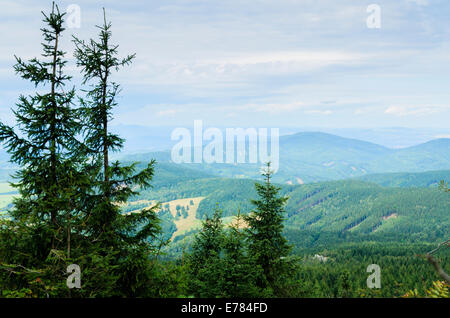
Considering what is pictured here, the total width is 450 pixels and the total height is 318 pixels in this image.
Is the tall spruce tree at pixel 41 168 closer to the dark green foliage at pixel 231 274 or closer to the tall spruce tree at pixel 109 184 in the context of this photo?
the tall spruce tree at pixel 109 184

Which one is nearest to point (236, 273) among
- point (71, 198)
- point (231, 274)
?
point (231, 274)

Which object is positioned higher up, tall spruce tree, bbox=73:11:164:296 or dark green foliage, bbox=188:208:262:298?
tall spruce tree, bbox=73:11:164:296

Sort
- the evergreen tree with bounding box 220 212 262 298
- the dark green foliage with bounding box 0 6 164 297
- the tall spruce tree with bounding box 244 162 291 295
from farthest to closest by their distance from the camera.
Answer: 1. the tall spruce tree with bounding box 244 162 291 295
2. the evergreen tree with bounding box 220 212 262 298
3. the dark green foliage with bounding box 0 6 164 297

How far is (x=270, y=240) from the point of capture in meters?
18.5

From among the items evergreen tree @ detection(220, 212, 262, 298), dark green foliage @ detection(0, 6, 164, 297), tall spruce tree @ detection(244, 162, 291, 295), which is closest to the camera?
dark green foliage @ detection(0, 6, 164, 297)

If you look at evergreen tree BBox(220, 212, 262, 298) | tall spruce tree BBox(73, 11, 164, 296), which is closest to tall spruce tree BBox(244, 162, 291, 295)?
evergreen tree BBox(220, 212, 262, 298)

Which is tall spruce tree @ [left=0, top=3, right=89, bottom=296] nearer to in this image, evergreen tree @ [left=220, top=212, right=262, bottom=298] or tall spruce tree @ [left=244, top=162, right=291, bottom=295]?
evergreen tree @ [left=220, top=212, right=262, bottom=298]

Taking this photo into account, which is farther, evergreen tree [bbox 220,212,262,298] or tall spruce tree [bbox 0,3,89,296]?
evergreen tree [bbox 220,212,262,298]

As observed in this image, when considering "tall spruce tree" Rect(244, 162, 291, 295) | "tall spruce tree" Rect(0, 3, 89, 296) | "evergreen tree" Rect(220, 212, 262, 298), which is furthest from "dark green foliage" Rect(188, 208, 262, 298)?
"tall spruce tree" Rect(0, 3, 89, 296)

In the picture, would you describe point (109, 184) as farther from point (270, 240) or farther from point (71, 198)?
point (270, 240)

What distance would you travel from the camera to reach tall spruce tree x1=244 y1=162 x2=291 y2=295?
18141mm

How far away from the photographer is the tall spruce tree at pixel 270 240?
18.1 m
